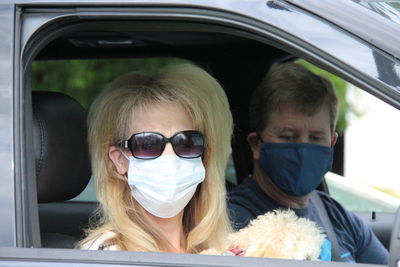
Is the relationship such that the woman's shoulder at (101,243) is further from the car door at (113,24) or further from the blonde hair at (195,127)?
the car door at (113,24)

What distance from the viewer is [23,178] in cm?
214

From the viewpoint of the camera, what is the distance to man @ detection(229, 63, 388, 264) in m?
3.32

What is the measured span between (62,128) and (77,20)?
1.36 feet

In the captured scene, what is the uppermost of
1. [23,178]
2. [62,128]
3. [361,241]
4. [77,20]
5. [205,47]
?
[205,47]

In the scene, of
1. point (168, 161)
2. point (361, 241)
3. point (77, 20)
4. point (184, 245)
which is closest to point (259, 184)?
point (361, 241)

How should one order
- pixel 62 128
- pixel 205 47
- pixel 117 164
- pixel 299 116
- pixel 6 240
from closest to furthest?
pixel 6 240 → pixel 62 128 → pixel 117 164 → pixel 299 116 → pixel 205 47

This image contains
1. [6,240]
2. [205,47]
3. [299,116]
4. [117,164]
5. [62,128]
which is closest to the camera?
[6,240]

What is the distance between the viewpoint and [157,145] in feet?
8.27

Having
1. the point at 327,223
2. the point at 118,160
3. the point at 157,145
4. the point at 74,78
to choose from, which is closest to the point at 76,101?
the point at 118,160

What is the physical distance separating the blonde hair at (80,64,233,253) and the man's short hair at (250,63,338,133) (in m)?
0.68

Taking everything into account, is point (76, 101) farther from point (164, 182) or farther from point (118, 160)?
point (164, 182)

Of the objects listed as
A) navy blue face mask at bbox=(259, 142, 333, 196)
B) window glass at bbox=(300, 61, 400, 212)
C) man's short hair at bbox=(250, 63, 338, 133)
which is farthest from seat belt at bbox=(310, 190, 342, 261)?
window glass at bbox=(300, 61, 400, 212)

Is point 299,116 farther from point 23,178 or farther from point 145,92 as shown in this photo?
point 23,178

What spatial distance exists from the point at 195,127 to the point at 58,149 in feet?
1.56
